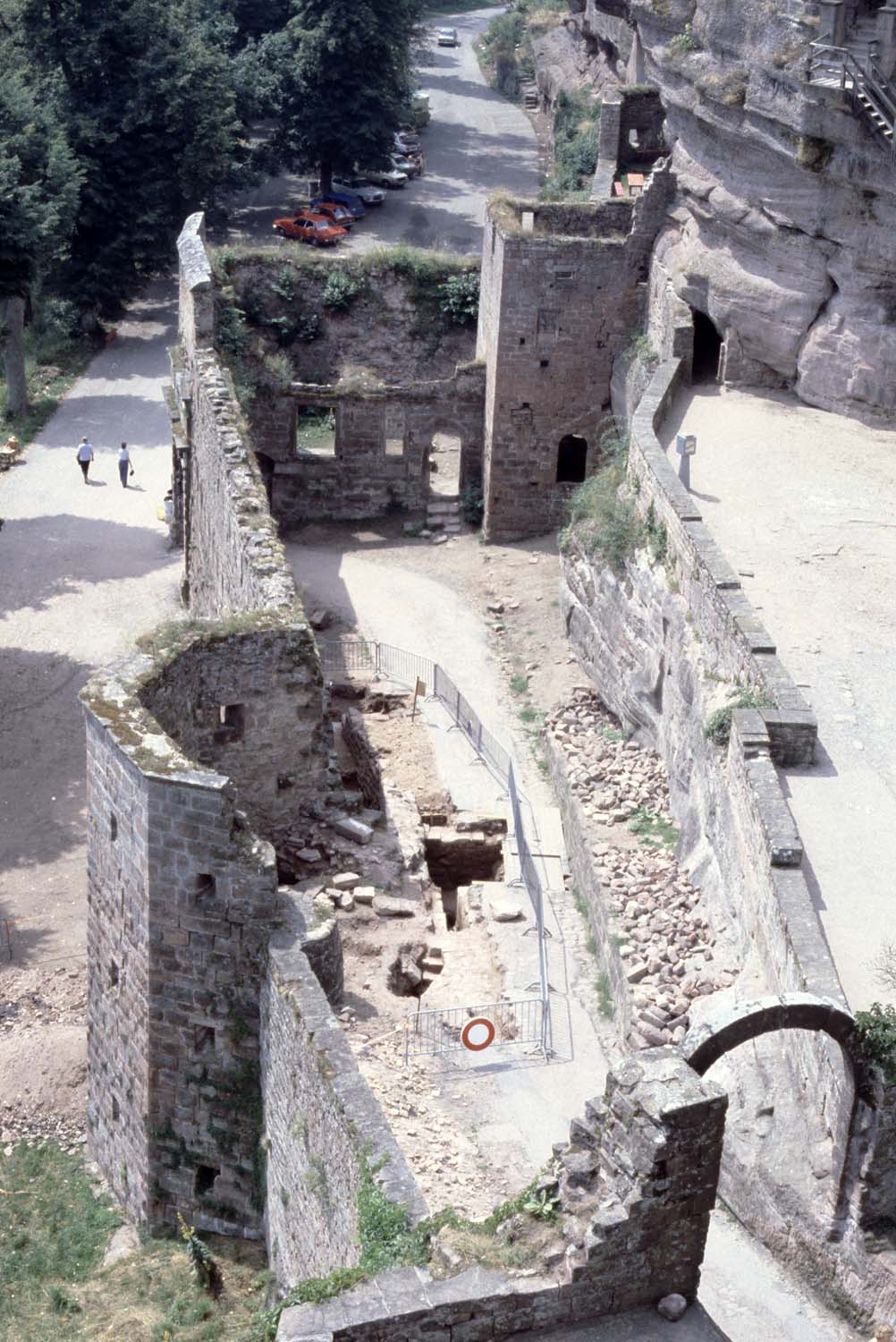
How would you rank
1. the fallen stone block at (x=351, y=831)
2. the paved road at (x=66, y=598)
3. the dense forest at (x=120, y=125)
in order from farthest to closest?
the dense forest at (x=120, y=125), the paved road at (x=66, y=598), the fallen stone block at (x=351, y=831)

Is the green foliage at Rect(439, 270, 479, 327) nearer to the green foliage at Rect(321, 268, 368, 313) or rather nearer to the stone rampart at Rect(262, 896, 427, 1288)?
the green foliage at Rect(321, 268, 368, 313)

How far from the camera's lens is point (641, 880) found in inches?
835

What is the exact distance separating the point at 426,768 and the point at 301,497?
965 centimetres

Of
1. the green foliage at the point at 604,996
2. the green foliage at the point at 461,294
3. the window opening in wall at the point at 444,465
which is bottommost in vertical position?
the window opening in wall at the point at 444,465

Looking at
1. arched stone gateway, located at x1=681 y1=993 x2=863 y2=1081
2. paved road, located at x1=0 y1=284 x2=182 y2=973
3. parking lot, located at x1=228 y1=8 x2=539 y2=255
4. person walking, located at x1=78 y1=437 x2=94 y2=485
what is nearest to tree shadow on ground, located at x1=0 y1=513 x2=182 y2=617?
paved road, located at x1=0 y1=284 x2=182 y2=973

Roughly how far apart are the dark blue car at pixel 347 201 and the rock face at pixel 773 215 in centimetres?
1970

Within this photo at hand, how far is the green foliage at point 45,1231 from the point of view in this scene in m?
16.3

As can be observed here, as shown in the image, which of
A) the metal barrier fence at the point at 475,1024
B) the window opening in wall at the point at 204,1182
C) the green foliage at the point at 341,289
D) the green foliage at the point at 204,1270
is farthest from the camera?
the green foliage at the point at 341,289

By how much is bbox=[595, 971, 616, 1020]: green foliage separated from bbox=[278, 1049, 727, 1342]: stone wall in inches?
314

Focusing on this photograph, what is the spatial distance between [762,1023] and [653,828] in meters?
9.90

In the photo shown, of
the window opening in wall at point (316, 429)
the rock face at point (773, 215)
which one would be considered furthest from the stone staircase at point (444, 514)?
the rock face at point (773, 215)

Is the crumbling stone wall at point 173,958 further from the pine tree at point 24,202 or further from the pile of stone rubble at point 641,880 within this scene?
the pine tree at point 24,202

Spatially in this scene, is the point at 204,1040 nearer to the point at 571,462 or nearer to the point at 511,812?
the point at 511,812

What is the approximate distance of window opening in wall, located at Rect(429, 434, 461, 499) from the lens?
111ft
